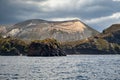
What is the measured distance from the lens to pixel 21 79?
6750 cm

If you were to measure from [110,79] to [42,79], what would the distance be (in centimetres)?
1574

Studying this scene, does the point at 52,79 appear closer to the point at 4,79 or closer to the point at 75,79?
the point at 75,79

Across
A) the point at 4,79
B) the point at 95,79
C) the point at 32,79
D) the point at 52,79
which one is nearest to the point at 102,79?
the point at 95,79

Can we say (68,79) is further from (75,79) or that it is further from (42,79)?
(42,79)

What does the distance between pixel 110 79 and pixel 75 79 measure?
8.10 meters

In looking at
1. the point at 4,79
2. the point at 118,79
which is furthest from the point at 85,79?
the point at 4,79

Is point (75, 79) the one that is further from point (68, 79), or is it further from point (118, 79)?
point (118, 79)

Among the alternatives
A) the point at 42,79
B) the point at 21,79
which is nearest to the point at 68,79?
the point at 42,79

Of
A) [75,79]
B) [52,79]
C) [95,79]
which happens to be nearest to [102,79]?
[95,79]

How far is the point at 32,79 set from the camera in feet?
223

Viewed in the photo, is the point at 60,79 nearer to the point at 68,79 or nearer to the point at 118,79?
the point at 68,79

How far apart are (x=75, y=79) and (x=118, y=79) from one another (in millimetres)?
9882

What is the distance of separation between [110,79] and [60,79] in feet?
38.0

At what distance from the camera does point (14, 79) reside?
67750 mm
